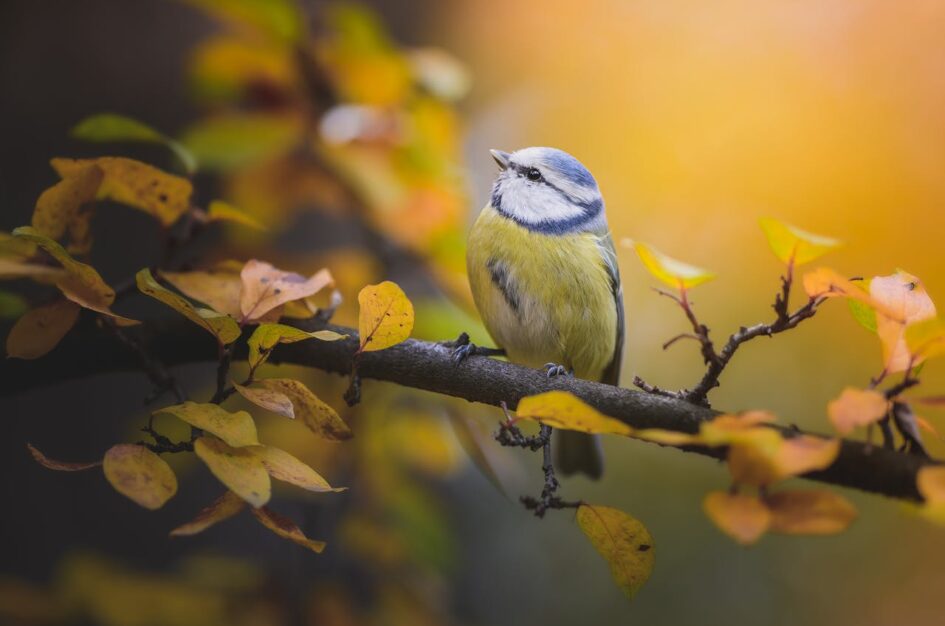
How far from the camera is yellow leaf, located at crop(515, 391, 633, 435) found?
0.63 m

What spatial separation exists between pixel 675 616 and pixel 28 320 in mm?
2195

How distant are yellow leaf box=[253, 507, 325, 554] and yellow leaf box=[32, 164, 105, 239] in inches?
19.7

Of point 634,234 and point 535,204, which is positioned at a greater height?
point 535,204

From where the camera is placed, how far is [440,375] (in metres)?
0.95

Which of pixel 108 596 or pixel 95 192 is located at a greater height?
pixel 95 192

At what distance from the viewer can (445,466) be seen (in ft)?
5.55

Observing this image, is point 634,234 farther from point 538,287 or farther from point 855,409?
point 855,409

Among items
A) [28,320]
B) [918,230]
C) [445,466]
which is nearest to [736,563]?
[918,230]

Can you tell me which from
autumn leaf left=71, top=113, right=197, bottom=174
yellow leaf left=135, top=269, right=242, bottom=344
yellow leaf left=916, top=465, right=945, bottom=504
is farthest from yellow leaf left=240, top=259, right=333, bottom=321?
yellow leaf left=916, top=465, right=945, bottom=504

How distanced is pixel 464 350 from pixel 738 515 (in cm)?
60

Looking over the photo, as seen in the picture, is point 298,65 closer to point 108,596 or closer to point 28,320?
point 28,320

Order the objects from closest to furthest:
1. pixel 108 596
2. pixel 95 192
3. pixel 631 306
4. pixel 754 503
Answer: pixel 754 503 → pixel 95 192 → pixel 108 596 → pixel 631 306

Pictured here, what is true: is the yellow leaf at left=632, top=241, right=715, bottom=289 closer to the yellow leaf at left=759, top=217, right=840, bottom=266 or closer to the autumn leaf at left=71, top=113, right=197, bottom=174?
the yellow leaf at left=759, top=217, right=840, bottom=266

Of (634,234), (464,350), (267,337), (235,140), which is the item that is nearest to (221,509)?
(267,337)
